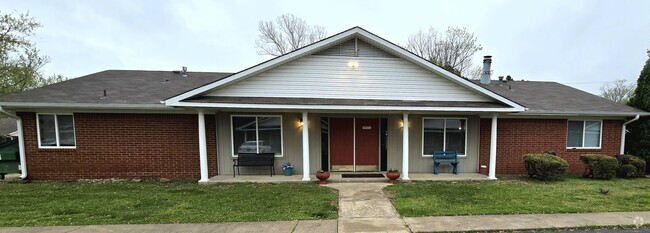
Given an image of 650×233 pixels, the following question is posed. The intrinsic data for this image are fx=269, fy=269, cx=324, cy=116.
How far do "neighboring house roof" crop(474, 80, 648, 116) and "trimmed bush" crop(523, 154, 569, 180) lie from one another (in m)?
1.51

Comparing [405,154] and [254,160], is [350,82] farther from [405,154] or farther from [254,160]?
[254,160]

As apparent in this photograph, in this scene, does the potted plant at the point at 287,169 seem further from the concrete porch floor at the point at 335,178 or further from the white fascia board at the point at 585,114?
the white fascia board at the point at 585,114

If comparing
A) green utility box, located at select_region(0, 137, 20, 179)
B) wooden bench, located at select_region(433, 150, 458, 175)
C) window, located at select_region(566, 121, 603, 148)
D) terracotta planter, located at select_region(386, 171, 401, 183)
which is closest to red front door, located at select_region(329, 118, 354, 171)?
terracotta planter, located at select_region(386, 171, 401, 183)

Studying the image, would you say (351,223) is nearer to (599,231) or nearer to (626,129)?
(599,231)

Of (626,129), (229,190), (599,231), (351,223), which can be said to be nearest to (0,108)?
(229,190)

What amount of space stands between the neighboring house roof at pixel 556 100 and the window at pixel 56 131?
43.1ft

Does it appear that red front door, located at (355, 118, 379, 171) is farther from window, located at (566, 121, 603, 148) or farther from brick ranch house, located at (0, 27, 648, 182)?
window, located at (566, 121, 603, 148)

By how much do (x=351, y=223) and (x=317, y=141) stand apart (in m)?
4.44

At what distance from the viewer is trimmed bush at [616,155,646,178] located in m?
8.59

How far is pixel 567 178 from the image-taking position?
28.4 ft

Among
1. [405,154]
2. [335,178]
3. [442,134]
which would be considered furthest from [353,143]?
[442,134]

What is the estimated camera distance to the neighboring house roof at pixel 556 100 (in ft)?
29.6

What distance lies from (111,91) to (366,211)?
8931mm

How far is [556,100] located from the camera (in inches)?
398
